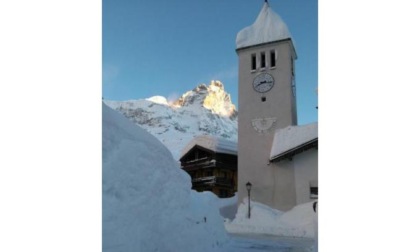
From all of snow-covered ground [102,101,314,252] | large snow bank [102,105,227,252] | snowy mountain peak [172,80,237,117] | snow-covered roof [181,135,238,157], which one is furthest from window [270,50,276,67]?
snowy mountain peak [172,80,237,117]

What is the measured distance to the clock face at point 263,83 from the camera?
28.0 feet

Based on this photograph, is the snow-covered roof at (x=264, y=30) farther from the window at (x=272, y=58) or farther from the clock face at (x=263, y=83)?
the clock face at (x=263, y=83)

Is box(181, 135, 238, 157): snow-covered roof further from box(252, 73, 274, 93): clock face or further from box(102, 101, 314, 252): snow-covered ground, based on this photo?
box(102, 101, 314, 252): snow-covered ground

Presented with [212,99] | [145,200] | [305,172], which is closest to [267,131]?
[305,172]

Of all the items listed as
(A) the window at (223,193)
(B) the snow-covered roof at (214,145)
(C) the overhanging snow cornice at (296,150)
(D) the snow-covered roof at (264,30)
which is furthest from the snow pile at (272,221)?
(D) the snow-covered roof at (264,30)
